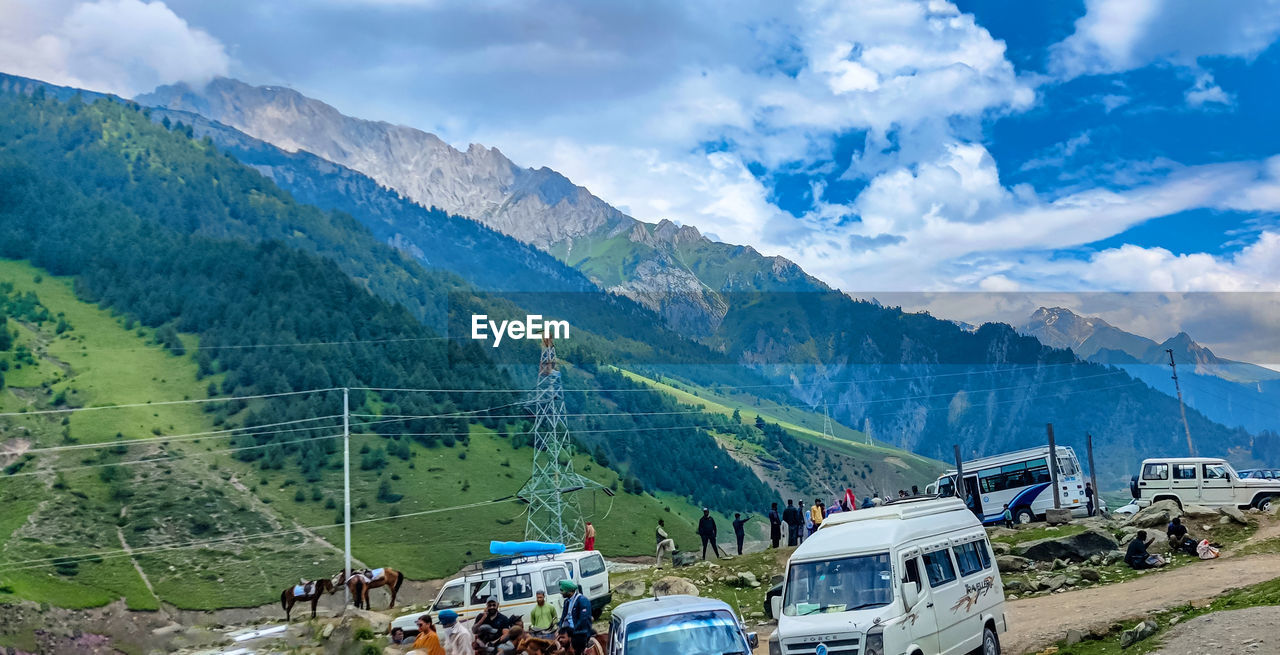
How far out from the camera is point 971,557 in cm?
1927

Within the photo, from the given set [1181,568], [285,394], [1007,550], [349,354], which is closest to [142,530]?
[285,394]

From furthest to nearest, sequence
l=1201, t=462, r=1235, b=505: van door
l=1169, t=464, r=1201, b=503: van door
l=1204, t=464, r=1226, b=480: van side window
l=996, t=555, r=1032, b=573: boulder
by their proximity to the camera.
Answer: l=1169, t=464, r=1201, b=503: van door → l=1204, t=464, r=1226, b=480: van side window → l=1201, t=462, r=1235, b=505: van door → l=996, t=555, r=1032, b=573: boulder

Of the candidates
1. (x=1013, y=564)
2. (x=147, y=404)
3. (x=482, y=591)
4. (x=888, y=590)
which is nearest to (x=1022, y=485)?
(x=1013, y=564)

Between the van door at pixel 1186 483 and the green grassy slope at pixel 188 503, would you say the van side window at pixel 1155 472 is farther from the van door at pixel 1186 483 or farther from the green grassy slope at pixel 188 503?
the green grassy slope at pixel 188 503

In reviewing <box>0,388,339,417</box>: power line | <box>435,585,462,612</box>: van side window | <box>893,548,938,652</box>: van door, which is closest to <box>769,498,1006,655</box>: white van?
<box>893,548,938,652</box>: van door

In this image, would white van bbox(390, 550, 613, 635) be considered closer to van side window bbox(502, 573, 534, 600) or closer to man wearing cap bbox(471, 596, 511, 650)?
van side window bbox(502, 573, 534, 600)

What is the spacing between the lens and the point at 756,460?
197 m

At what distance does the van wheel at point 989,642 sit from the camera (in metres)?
18.7

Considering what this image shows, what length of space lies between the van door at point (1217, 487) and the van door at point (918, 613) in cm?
3144

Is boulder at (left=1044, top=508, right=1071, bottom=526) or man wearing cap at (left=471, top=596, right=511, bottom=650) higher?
man wearing cap at (left=471, top=596, right=511, bottom=650)

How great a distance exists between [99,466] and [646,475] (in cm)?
8939

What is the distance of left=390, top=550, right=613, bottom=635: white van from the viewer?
27891 millimetres

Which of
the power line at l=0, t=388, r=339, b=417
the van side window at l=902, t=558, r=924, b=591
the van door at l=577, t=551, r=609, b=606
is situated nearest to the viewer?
the van side window at l=902, t=558, r=924, b=591

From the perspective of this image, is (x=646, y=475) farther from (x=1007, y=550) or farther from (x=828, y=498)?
(x=1007, y=550)
